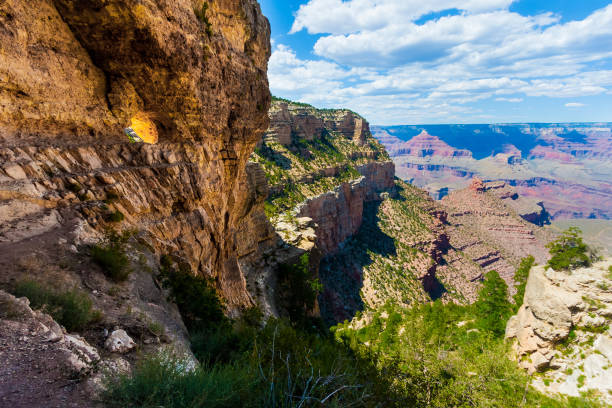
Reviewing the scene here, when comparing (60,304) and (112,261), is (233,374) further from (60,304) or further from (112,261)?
(112,261)

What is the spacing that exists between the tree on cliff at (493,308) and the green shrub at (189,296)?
1114 inches

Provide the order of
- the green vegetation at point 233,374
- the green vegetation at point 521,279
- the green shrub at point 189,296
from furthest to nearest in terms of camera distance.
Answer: the green vegetation at point 521,279 → the green shrub at point 189,296 → the green vegetation at point 233,374

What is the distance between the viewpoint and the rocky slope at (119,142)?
7.76 metres

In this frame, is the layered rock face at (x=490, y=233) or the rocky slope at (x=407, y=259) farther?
the layered rock face at (x=490, y=233)

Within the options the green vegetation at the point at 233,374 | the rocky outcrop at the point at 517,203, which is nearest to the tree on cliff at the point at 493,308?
the green vegetation at the point at 233,374

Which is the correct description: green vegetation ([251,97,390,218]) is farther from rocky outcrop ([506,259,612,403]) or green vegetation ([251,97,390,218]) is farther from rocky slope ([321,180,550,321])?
rocky outcrop ([506,259,612,403])

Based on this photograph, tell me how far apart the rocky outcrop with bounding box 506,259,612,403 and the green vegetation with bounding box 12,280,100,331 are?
2393 centimetres

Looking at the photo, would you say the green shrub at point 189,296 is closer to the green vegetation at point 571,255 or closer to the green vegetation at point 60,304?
the green vegetation at point 60,304

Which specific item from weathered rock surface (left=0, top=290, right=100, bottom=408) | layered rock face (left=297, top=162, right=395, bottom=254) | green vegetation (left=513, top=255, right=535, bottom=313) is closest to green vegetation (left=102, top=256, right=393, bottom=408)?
weathered rock surface (left=0, top=290, right=100, bottom=408)

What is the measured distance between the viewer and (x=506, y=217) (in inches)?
4887

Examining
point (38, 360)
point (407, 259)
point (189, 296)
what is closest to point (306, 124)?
point (407, 259)

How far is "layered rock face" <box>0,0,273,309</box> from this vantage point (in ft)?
28.6

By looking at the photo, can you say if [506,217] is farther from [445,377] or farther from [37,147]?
[37,147]

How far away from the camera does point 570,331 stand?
18141 millimetres
